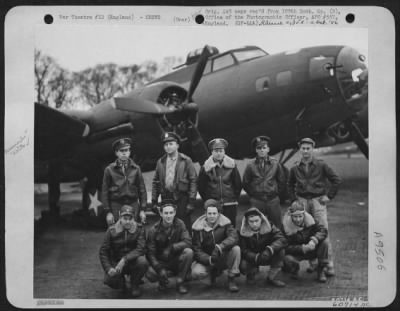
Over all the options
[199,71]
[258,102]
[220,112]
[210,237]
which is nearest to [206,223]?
[210,237]

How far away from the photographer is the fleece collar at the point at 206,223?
279 cm

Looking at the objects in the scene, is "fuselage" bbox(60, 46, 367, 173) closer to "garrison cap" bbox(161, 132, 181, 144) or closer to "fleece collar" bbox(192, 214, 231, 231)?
"garrison cap" bbox(161, 132, 181, 144)

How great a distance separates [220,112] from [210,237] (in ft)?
3.48

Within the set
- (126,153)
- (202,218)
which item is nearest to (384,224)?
(202,218)

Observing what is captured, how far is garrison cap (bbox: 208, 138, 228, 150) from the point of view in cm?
294

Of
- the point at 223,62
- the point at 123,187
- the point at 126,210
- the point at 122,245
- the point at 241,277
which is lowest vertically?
the point at 241,277

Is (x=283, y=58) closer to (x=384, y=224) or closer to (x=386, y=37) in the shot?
(x=386, y=37)

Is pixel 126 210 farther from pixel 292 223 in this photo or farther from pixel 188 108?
pixel 292 223

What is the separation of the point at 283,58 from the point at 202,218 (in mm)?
1419

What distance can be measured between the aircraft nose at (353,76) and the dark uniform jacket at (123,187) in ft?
5.65

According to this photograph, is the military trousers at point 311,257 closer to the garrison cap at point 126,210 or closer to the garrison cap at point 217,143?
the garrison cap at point 217,143

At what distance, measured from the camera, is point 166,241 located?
2768mm

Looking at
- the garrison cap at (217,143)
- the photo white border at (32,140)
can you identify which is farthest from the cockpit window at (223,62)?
the garrison cap at (217,143)

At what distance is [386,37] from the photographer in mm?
2957
